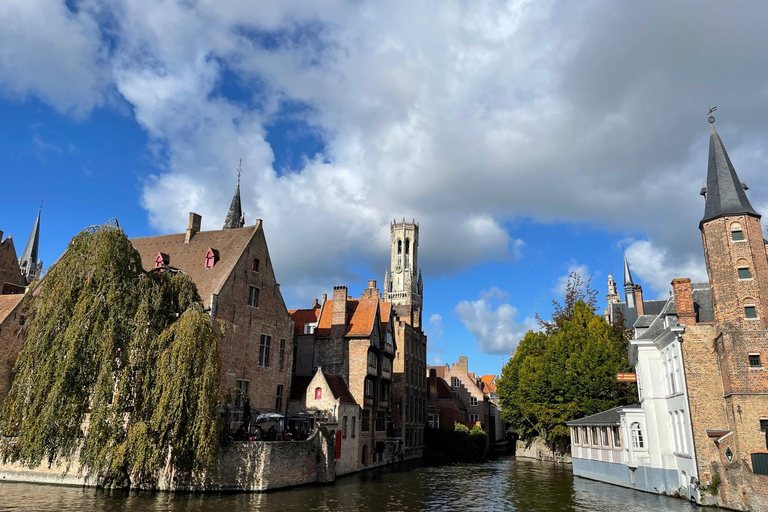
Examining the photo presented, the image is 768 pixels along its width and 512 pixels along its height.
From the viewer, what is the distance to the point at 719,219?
25891 mm

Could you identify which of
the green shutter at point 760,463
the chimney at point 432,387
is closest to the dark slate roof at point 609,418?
the green shutter at point 760,463

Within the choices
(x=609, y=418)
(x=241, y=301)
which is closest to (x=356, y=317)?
(x=241, y=301)

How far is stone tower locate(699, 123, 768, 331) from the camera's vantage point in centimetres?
2423

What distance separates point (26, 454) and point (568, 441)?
4117cm

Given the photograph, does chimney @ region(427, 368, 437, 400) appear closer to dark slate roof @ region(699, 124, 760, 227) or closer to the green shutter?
dark slate roof @ region(699, 124, 760, 227)

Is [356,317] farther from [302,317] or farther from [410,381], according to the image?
[410,381]

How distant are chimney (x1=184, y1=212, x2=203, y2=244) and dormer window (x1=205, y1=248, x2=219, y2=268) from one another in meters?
3.37

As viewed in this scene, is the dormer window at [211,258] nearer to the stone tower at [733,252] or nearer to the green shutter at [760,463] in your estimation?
the stone tower at [733,252]

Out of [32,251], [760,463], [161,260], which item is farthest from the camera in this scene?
[32,251]

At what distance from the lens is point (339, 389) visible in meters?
35.4

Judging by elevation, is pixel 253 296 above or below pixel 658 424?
above

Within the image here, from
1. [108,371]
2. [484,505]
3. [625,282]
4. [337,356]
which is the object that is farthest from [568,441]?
[108,371]

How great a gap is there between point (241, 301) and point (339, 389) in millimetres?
8860

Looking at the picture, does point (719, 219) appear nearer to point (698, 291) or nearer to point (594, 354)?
point (698, 291)
